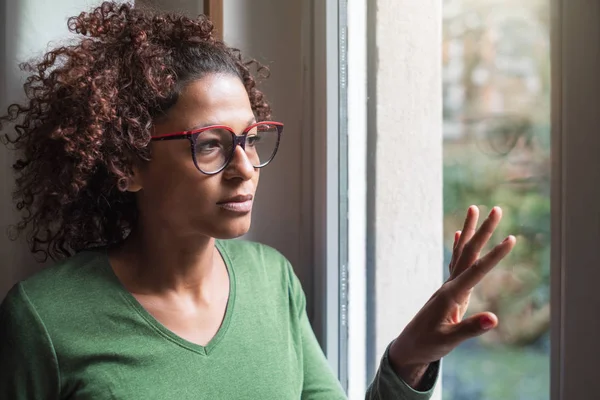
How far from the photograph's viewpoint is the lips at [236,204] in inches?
45.3

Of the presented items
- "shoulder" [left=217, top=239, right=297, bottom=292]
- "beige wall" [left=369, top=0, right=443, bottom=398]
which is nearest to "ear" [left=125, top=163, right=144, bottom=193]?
"shoulder" [left=217, top=239, right=297, bottom=292]

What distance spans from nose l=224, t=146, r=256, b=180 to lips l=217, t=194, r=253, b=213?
0.04 meters

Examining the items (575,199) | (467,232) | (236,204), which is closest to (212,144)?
(236,204)

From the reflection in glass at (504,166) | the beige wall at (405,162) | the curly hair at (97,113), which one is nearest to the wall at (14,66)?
the curly hair at (97,113)

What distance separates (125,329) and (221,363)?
189 mm

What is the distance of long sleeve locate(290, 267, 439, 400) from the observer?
1.17m

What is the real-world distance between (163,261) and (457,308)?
0.56 metres

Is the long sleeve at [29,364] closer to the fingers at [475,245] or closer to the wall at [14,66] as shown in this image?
the wall at [14,66]

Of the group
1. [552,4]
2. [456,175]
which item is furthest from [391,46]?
[552,4]

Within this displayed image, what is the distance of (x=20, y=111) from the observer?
1319 mm

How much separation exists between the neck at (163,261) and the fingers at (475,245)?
49 cm

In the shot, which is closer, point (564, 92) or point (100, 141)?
point (564, 92)

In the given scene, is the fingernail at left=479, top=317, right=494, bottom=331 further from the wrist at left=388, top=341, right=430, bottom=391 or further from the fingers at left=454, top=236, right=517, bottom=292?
the wrist at left=388, top=341, right=430, bottom=391

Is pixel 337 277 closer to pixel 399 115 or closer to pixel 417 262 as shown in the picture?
pixel 417 262
